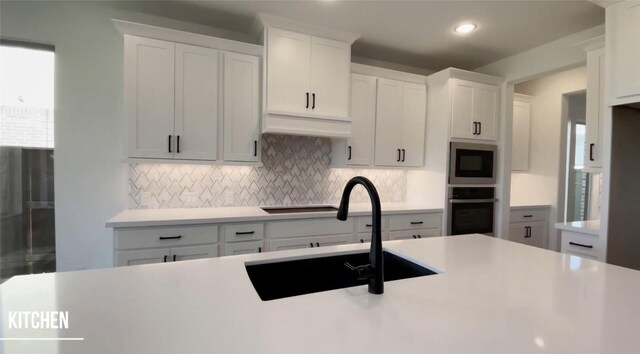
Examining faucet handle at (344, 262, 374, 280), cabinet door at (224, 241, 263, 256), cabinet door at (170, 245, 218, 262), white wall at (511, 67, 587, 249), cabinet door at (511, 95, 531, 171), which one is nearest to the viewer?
faucet handle at (344, 262, 374, 280)

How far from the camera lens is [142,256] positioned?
210 cm

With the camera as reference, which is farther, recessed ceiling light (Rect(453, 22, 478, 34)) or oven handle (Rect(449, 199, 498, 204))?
oven handle (Rect(449, 199, 498, 204))

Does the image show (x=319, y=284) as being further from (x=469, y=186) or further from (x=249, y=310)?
(x=469, y=186)

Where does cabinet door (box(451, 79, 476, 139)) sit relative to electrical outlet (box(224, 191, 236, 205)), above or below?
above

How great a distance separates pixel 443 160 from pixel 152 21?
3055 millimetres

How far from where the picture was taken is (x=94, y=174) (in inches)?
96.2

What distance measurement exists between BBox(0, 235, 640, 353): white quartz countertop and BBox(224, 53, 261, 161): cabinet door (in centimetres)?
154

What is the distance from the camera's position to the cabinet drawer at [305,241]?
2484mm

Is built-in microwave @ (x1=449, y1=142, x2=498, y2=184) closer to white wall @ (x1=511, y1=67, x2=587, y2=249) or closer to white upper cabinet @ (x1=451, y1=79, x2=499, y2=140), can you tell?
white upper cabinet @ (x1=451, y1=79, x2=499, y2=140)

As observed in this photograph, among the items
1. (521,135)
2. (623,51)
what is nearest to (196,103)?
(623,51)

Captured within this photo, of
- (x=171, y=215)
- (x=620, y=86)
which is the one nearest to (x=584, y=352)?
(x=620, y=86)

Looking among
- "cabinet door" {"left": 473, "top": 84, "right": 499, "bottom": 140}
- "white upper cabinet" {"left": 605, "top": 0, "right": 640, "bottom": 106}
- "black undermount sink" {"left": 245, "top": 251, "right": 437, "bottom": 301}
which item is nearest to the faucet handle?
"black undermount sink" {"left": 245, "top": 251, "right": 437, "bottom": 301}

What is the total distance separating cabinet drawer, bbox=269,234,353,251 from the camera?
2.48 metres

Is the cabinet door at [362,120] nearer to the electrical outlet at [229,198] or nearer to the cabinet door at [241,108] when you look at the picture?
the cabinet door at [241,108]
